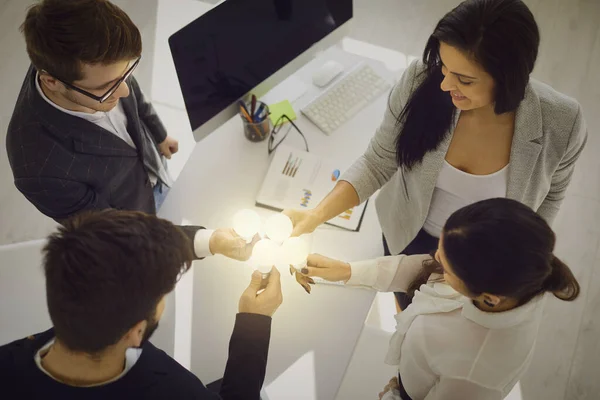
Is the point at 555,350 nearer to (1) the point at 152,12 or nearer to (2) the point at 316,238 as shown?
(2) the point at 316,238

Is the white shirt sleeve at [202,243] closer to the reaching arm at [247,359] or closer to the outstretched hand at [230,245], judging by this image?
the outstretched hand at [230,245]

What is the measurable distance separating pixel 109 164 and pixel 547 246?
4.14ft

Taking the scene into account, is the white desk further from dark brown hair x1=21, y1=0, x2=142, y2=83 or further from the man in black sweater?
dark brown hair x1=21, y1=0, x2=142, y2=83

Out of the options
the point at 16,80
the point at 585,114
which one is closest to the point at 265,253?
the point at 585,114

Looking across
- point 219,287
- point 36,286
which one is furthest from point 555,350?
point 36,286

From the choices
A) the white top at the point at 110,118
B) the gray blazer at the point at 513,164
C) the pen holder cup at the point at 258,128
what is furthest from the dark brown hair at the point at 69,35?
the gray blazer at the point at 513,164

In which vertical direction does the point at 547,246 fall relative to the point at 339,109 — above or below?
above

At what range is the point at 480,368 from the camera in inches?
43.4

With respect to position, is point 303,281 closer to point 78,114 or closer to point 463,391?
point 463,391

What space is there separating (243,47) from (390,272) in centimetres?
92

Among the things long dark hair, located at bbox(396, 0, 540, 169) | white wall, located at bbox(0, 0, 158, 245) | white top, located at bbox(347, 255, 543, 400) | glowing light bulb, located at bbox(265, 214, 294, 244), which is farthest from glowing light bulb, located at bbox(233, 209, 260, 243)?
white wall, located at bbox(0, 0, 158, 245)

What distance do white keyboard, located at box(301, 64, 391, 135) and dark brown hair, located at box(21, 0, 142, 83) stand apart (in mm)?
824

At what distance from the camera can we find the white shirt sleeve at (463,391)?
1.11 m

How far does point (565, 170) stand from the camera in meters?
1.40
